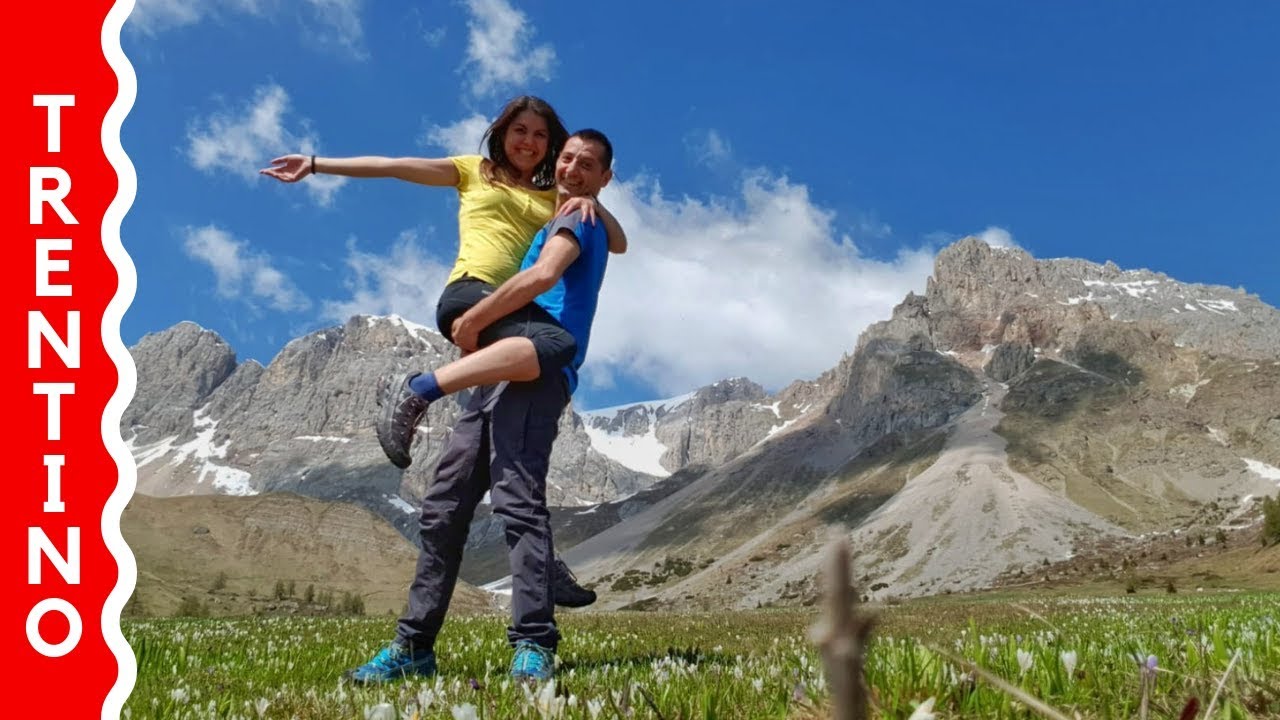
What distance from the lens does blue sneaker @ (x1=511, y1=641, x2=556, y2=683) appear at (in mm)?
5504

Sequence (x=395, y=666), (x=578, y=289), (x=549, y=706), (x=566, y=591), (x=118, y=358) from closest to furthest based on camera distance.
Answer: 1. (x=549, y=706)
2. (x=118, y=358)
3. (x=395, y=666)
4. (x=578, y=289)
5. (x=566, y=591)

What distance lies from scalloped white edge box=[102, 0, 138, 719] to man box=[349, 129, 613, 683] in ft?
5.38

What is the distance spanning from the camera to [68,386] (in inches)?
221

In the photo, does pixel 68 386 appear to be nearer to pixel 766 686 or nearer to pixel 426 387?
pixel 426 387

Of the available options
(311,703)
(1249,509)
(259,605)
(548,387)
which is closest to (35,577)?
(311,703)

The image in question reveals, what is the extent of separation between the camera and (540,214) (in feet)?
24.9

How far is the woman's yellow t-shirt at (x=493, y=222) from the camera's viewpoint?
7.07m

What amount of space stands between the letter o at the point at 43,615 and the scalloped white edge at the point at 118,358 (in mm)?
222

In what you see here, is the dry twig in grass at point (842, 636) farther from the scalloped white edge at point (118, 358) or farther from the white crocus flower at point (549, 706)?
the scalloped white edge at point (118, 358)

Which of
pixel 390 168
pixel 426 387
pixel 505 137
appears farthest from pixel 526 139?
pixel 426 387

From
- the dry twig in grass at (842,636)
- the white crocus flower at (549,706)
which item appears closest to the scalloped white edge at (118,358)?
the white crocus flower at (549,706)

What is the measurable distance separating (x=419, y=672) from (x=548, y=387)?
2.33 m

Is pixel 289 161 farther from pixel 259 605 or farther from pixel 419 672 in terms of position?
pixel 259 605

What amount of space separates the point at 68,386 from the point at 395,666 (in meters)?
2.92
